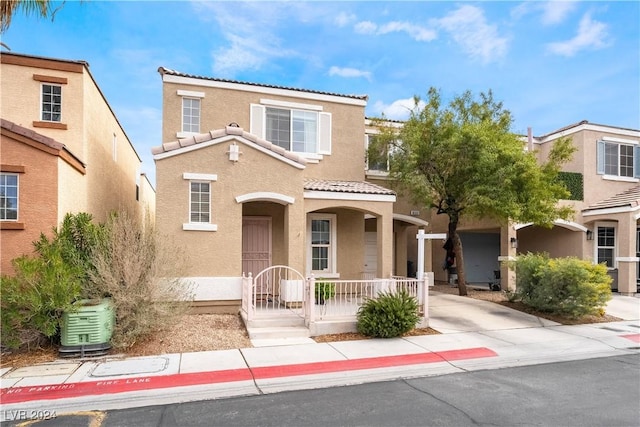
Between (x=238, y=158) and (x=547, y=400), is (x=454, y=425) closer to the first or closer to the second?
(x=547, y=400)

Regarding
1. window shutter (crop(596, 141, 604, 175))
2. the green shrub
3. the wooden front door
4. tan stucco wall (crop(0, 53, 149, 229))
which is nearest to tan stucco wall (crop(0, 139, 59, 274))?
tan stucco wall (crop(0, 53, 149, 229))

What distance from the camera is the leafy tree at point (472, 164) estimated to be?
1309cm

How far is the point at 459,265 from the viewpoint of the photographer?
50.4ft

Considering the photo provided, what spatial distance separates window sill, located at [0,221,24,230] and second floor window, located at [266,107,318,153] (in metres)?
7.16

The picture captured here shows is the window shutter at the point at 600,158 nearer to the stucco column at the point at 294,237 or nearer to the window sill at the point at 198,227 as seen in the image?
the stucco column at the point at 294,237

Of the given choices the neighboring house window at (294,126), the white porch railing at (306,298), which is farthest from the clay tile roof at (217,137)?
the white porch railing at (306,298)

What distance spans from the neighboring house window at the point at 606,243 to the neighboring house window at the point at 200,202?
15989 mm

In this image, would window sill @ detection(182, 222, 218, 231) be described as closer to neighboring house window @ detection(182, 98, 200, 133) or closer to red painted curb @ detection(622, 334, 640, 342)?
neighboring house window @ detection(182, 98, 200, 133)

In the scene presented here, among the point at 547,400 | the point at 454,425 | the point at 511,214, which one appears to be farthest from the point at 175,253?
the point at 511,214

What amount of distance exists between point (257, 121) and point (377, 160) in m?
4.75

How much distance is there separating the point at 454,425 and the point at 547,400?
190cm

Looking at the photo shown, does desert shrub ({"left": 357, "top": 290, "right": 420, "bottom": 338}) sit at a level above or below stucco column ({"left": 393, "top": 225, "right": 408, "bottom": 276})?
below

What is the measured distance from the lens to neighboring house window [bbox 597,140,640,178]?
18.3 metres

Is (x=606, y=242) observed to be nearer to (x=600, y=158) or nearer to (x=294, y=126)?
(x=600, y=158)
